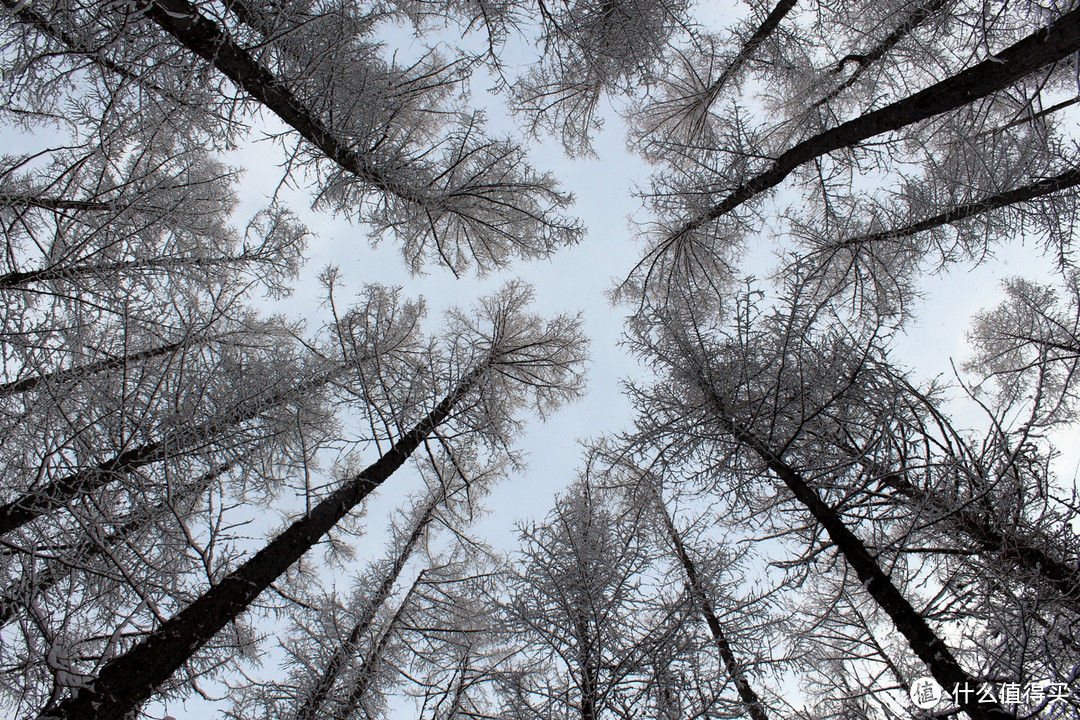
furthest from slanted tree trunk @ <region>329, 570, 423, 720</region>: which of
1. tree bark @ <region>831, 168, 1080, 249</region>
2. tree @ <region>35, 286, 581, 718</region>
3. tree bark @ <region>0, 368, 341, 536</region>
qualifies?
tree bark @ <region>831, 168, 1080, 249</region>

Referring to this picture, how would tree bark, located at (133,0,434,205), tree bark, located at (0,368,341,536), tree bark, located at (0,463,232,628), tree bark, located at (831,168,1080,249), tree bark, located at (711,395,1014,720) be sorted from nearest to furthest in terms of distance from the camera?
tree bark, located at (711,395,1014,720)
tree bark, located at (0,463,232,628)
tree bark, located at (0,368,341,536)
tree bark, located at (133,0,434,205)
tree bark, located at (831,168,1080,249)

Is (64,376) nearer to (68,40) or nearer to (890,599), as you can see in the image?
(68,40)

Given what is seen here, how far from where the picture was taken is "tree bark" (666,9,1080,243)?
2.89 metres

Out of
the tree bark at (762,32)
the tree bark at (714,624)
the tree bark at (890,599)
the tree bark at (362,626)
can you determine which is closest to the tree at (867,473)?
the tree bark at (890,599)

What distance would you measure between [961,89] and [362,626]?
24.8ft

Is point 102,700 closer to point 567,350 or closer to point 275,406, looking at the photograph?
point 275,406

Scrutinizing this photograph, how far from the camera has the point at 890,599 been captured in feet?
9.44

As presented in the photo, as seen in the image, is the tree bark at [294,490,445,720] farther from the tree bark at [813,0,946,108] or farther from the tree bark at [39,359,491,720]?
the tree bark at [813,0,946,108]

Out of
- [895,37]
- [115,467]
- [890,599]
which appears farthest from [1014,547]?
[115,467]

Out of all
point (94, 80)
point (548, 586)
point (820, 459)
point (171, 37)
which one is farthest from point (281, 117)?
point (820, 459)

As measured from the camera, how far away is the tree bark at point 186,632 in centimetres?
259

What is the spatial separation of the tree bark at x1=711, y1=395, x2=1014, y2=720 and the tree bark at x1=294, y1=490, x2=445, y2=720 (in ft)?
15.3

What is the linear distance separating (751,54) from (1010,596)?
5502 millimetres

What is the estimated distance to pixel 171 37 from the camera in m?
3.78
